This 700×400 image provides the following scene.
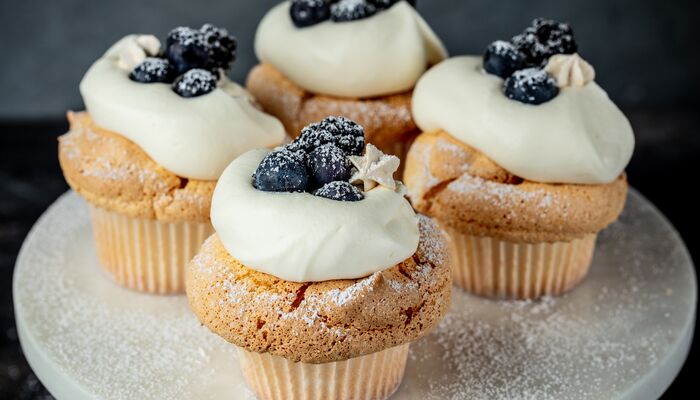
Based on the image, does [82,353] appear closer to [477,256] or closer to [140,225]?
[140,225]

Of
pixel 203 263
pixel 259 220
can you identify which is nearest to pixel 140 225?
pixel 203 263

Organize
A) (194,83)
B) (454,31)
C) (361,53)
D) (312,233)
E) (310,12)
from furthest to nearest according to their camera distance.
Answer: (454,31) → (310,12) → (361,53) → (194,83) → (312,233)

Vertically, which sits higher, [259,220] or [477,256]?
[259,220]

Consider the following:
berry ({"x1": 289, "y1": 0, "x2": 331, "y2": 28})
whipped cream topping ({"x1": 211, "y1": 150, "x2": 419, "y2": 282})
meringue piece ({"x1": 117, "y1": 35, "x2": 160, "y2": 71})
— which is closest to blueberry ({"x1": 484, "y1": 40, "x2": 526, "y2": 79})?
berry ({"x1": 289, "y1": 0, "x2": 331, "y2": 28})

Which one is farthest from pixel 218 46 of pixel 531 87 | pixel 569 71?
pixel 569 71

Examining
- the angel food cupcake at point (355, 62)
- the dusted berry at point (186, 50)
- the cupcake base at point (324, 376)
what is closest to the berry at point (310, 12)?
the angel food cupcake at point (355, 62)

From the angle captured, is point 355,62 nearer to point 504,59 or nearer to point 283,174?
point 504,59
